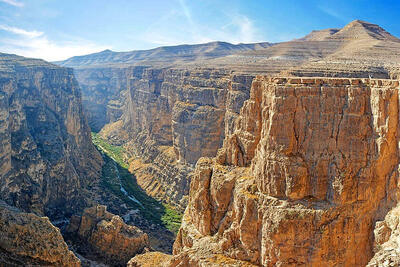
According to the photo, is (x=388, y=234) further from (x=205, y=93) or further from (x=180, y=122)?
(x=180, y=122)

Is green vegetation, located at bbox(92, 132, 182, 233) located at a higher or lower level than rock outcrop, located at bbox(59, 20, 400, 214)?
lower

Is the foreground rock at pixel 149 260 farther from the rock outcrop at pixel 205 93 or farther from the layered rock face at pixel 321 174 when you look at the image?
the rock outcrop at pixel 205 93

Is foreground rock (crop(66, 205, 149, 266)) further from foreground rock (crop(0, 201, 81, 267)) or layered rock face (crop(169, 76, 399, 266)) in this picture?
layered rock face (crop(169, 76, 399, 266))

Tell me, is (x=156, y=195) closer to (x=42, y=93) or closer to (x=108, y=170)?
(x=108, y=170)

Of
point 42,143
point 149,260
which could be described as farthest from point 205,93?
point 149,260

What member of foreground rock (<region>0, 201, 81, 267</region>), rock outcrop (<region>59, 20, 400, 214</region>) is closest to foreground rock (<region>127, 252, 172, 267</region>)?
foreground rock (<region>0, 201, 81, 267</region>)

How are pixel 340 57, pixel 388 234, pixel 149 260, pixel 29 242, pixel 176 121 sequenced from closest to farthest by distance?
pixel 388 234 → pixel 29 242 → pixel 149 260 → pixel 340 57 → pixel 176 121

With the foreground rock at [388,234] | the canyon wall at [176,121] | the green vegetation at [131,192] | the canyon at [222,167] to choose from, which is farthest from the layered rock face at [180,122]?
the foreground rock at [388,234]
